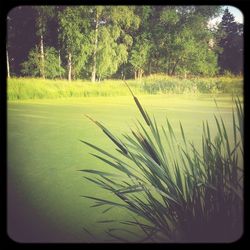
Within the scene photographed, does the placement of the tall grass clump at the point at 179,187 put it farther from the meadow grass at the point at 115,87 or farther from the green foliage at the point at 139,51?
the green foliage at the point at 139,51

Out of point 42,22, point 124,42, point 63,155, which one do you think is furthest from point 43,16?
point 63,155

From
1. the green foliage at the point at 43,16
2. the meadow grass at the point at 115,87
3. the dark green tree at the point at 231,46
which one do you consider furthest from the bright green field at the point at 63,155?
the green foliage at the point at 43,16

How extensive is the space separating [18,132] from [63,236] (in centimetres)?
63

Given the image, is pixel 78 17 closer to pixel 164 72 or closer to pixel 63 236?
pixel 164 72

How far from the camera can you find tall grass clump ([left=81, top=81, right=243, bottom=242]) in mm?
1647

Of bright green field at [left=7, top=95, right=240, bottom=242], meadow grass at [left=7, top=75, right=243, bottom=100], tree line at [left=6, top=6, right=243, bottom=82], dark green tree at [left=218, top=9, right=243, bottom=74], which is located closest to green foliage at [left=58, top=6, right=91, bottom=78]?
tree line at [left=6, top=6, right=243, bottom=82]

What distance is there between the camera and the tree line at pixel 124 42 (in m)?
1.87

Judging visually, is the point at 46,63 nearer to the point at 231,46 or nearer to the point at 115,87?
the point at 115,87

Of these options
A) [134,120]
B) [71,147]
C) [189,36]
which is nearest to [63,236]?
[71,147]

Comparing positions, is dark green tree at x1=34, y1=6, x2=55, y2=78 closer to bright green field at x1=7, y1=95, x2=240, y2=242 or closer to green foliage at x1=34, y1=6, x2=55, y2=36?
green foliage at x1=34, y1=6, x2=55, y2=36

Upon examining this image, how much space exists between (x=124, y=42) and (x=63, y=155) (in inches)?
29.8

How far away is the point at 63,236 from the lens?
1855 mm

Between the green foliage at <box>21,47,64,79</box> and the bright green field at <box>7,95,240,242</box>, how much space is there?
0.60ft
